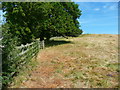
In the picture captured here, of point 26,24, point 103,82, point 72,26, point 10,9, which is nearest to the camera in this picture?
point 103,82

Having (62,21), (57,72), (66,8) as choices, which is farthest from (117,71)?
(66,8)

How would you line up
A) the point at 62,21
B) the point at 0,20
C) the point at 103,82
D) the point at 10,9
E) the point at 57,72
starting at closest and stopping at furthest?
the point at 0,20 < the point at 103,82 < the point at 57,72 < the point at 10,9 < the point at 62,21

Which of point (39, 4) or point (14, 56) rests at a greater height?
point (39, 4)

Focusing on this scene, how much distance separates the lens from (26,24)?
570 inches

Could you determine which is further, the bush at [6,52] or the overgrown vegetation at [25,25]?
the overgrown vegetation at [25,25]

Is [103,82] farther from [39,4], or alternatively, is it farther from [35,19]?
[39,4]

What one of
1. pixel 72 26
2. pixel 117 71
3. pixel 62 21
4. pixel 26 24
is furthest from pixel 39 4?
pixel 117 71

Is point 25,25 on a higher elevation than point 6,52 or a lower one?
higher

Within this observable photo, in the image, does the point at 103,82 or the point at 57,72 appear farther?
the point at 57,72

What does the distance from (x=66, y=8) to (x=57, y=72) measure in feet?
53.4

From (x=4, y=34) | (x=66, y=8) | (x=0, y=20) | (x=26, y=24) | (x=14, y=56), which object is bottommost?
(x=14, y=56)

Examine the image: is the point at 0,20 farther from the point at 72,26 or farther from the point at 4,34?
the point at 72,26

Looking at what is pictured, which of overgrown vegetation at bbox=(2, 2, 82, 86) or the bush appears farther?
overgrown vegetation at bbox=(2, 2, 82, 86)

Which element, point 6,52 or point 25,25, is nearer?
point 6,52
